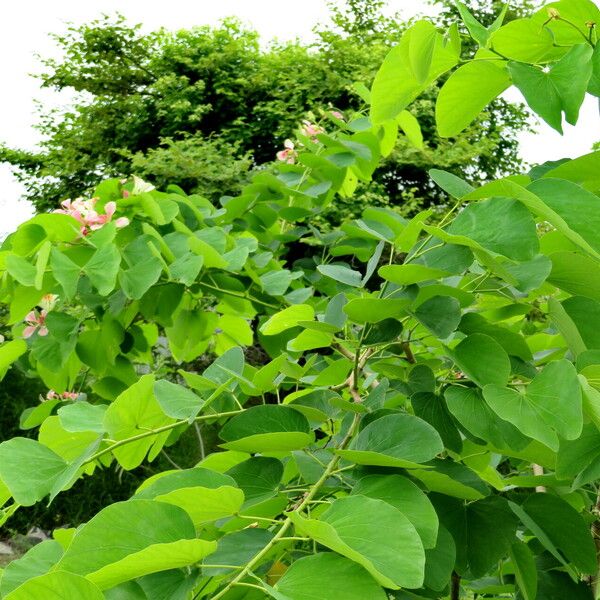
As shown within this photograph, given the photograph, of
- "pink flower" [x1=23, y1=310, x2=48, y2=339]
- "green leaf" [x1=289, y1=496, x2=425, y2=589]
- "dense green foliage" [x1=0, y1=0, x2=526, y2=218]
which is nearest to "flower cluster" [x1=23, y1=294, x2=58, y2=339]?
"pink flower" [x1=23, y1=310, x2=48, y2=339]

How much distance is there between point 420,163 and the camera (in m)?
9.49

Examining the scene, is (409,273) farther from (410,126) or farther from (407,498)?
(410,126)

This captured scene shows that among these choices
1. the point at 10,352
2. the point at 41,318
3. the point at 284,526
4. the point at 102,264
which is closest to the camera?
the point at 284,526

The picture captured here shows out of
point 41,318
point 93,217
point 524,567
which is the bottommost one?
point 524,567

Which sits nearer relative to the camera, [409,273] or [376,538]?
[376,538]

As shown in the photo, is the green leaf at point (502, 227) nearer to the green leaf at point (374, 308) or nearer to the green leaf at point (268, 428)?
the green leaf at point (374, 308)

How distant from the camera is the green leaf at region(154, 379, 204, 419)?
2.53 feet

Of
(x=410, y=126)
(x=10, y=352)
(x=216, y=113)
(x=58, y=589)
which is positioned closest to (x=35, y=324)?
(x=10, y=352)

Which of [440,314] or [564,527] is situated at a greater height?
[440,314]

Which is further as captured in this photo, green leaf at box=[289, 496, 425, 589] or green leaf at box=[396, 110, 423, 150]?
green leaf at box=[396, 110, 423, 150]

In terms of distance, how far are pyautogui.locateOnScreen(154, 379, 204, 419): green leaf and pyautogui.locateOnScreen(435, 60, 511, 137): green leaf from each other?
365 millimetres

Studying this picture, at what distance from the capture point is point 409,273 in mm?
726

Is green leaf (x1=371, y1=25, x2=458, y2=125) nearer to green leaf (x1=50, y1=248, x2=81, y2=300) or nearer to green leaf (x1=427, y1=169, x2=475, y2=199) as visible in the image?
green leaf (x1=427, y1=169, x2=475, y2=199)

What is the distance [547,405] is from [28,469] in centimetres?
44
